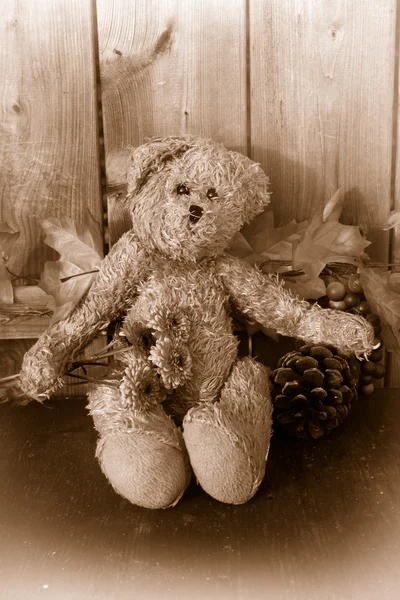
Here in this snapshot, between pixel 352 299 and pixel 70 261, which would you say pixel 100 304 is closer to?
pixel 70 261

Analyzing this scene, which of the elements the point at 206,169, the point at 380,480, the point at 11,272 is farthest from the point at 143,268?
the point at 380,480

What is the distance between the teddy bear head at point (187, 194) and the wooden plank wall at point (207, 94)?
6.8 inches

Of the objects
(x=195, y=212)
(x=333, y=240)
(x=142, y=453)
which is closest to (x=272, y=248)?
(x=333, y=240)

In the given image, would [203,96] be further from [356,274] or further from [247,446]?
[247,446]

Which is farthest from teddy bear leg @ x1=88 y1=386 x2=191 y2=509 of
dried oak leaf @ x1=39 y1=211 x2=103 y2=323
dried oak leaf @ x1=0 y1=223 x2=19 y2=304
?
dried oak leaf @ x1=0 y1=223 x2=19 y2=304

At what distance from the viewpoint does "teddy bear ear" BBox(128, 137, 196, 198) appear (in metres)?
0.64

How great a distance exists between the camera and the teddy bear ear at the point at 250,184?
2.15 feet

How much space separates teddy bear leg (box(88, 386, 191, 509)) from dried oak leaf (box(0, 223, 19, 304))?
25 cm

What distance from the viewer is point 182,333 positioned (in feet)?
2.16

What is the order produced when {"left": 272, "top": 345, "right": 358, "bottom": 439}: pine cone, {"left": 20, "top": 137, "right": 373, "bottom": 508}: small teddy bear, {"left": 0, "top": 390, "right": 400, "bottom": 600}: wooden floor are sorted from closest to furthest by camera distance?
1. {"left": 0, "top": 390, "right": 400, "bottom": 600}: wooden floor
2. {"left": 20, "top": 137, "right": 373, "bottom": 508}: small teddy bear
3. {"left": 272, "top": 345, "right": 358, "bottom": 439}: pine cone

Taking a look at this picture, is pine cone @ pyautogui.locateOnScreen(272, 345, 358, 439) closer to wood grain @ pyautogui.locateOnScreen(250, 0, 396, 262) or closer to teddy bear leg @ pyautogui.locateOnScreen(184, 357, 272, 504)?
teddy bear leg @ pyautogui.locateOnScreen(184, 357, 272, 504)

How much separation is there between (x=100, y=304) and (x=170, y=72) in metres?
0.36

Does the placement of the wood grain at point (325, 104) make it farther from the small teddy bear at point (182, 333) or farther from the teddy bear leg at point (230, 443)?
the teddy bear leg at point (230, 443)

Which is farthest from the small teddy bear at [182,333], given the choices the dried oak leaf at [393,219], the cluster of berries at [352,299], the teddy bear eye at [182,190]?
the dried oak leaf at [393,219]
